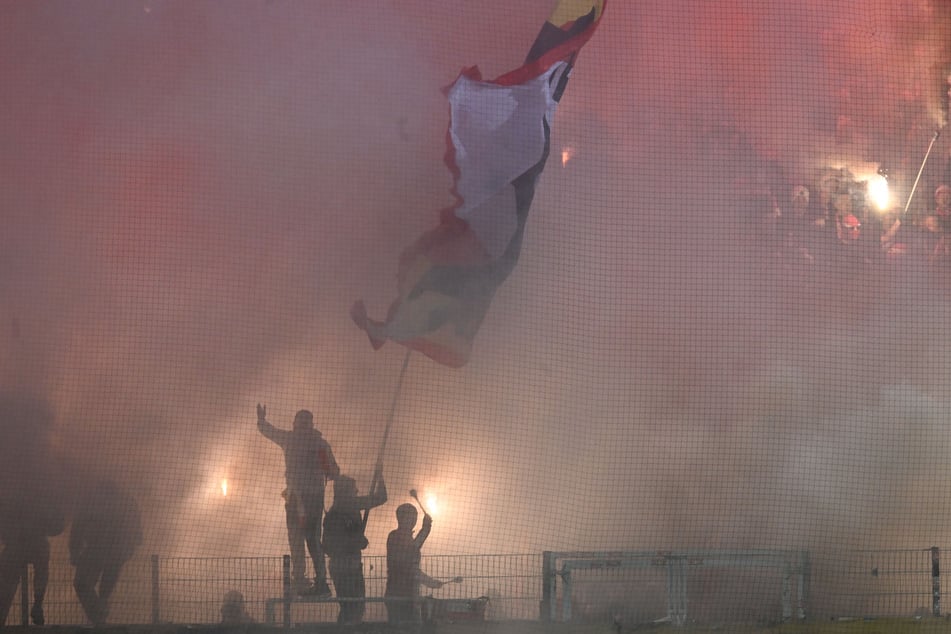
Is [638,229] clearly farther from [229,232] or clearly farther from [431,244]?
[229,232]

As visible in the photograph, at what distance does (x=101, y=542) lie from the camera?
6984 mm

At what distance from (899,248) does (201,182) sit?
5104mm

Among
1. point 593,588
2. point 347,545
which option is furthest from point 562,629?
point 347,545

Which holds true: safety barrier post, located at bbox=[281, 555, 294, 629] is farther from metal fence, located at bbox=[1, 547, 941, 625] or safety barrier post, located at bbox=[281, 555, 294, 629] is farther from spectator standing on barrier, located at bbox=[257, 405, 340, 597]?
spectator standing on barrier, located at bbox=[257, 405, 340, 597]

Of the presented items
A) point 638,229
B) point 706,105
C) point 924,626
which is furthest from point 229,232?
point 924,626

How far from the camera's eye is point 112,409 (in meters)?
7.23

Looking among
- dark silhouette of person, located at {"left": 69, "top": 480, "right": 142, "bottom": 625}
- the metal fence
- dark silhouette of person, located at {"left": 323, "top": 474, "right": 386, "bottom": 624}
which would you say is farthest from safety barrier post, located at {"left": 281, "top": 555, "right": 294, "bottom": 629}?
dark silhouette of person, located at {"left": 69, "top": 480, "right": 142, "bottom": 625}

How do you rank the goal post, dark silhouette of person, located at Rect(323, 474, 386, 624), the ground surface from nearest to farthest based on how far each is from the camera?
the ground surface
the goal post
dark silhouette of person, located at Rect(323, 474, 386, 624)

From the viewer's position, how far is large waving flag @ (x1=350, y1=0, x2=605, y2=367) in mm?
7574

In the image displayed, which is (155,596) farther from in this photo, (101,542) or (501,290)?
(501,290)

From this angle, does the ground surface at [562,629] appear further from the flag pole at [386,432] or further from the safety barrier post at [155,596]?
the flag pole at [386,432]

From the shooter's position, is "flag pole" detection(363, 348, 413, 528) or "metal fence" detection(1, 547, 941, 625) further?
"flag pole" detection(363, 348, 413, 528)

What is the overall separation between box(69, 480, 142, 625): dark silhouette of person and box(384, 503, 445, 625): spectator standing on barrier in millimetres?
1722

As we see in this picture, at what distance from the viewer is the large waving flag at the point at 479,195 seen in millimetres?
7574
